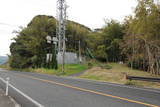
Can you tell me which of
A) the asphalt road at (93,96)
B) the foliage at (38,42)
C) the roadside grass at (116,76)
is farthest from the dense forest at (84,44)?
the asphalt road at (93,96)

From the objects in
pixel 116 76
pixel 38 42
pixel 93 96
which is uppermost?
pixel 38 42

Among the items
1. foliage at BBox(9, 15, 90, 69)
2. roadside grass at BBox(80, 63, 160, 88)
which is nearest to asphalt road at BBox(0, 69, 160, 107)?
roadside grass at BBox(80, 63, 160, 88)

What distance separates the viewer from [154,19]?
11906mm

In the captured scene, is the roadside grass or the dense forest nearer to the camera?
the roadside grass

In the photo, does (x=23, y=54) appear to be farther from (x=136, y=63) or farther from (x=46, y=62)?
(x=136, y=63)

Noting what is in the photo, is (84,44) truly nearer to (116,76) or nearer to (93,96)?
(116,76)

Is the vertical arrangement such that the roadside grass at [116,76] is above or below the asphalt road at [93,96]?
below

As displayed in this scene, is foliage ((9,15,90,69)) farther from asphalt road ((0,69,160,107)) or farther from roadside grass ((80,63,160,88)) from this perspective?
asphalt road ((0,69,160,107))

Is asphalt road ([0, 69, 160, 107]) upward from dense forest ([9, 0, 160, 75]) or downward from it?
downward

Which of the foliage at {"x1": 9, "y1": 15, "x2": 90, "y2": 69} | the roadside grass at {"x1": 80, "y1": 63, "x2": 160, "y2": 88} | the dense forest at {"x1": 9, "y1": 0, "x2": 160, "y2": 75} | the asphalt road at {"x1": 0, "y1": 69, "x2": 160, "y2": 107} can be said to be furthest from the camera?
the foliage at {"x1": 9, "y1": 15, "x2": 90, "y2": 69}

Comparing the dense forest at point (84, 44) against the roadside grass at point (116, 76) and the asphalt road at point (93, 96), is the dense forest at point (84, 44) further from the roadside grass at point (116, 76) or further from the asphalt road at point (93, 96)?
the asphalt road at point (93, 96)

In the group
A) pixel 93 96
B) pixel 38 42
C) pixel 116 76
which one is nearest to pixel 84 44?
pixel 38 42

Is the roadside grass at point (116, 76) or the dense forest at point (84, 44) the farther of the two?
the dense forest at point (84, 44)

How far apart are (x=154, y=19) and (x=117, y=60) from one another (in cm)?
2379
